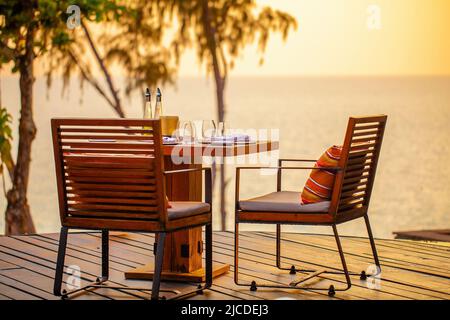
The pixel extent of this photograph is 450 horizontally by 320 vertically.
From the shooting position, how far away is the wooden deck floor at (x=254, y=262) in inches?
180

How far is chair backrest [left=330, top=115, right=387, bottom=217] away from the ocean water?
11.6 meters

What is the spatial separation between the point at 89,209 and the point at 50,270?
886mm

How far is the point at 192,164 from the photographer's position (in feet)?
15.6

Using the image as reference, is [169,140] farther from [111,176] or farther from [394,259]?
[394,259]

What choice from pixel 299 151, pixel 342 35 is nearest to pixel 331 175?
pixel 342 35

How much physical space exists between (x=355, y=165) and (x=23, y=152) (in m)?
4.85

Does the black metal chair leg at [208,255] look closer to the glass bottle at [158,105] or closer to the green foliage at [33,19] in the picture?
the glass bottle at [158,105]

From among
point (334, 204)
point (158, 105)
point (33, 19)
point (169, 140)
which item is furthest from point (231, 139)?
point (33, 19)

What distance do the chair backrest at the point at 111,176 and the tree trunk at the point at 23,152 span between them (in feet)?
14.2

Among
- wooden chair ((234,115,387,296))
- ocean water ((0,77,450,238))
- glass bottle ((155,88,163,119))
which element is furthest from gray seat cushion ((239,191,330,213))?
ocean water ((0,77,450,238))

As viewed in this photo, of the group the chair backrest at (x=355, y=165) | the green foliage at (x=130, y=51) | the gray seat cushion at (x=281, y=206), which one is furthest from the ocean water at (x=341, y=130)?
the gray seat cushion at (x=281, y=206)

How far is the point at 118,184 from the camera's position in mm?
4305

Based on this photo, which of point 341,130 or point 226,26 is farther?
point 341,130

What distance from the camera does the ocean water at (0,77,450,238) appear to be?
79.3ft
